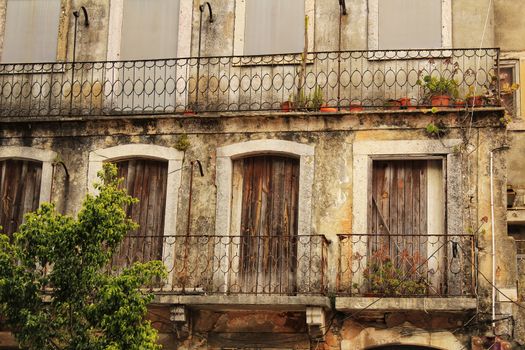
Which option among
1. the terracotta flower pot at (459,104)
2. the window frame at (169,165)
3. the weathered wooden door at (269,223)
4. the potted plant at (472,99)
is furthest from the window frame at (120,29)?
the potted plant at (472,99)

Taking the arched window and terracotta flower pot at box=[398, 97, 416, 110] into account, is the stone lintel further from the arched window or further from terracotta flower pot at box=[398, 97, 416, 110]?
terracotta flower pot at box=[398, 97, 416, 110]

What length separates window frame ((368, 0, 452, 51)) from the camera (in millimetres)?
19391

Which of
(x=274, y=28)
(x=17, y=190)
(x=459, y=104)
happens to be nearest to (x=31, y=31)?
(x=17, y=190)

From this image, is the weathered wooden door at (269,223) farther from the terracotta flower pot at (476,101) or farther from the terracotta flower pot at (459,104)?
the terracotta flower pot at (476,101)

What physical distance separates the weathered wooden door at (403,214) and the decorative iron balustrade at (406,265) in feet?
0.05

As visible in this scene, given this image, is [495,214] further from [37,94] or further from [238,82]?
[37,94]

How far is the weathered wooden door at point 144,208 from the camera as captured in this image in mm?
19359

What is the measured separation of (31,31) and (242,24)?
386 cm

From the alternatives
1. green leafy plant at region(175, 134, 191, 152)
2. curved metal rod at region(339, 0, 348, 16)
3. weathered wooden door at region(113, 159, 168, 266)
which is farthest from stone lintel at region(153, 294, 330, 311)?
curved metal rod at region(339, 0, 348, 16)

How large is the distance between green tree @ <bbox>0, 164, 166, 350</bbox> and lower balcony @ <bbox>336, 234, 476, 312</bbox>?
365 cm

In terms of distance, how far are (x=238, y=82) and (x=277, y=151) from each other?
1.52 m

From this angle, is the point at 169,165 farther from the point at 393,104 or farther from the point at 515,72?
the point at 515,72

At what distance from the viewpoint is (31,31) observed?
21.0m

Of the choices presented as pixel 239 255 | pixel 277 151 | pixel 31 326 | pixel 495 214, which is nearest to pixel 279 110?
pixel 277 151
